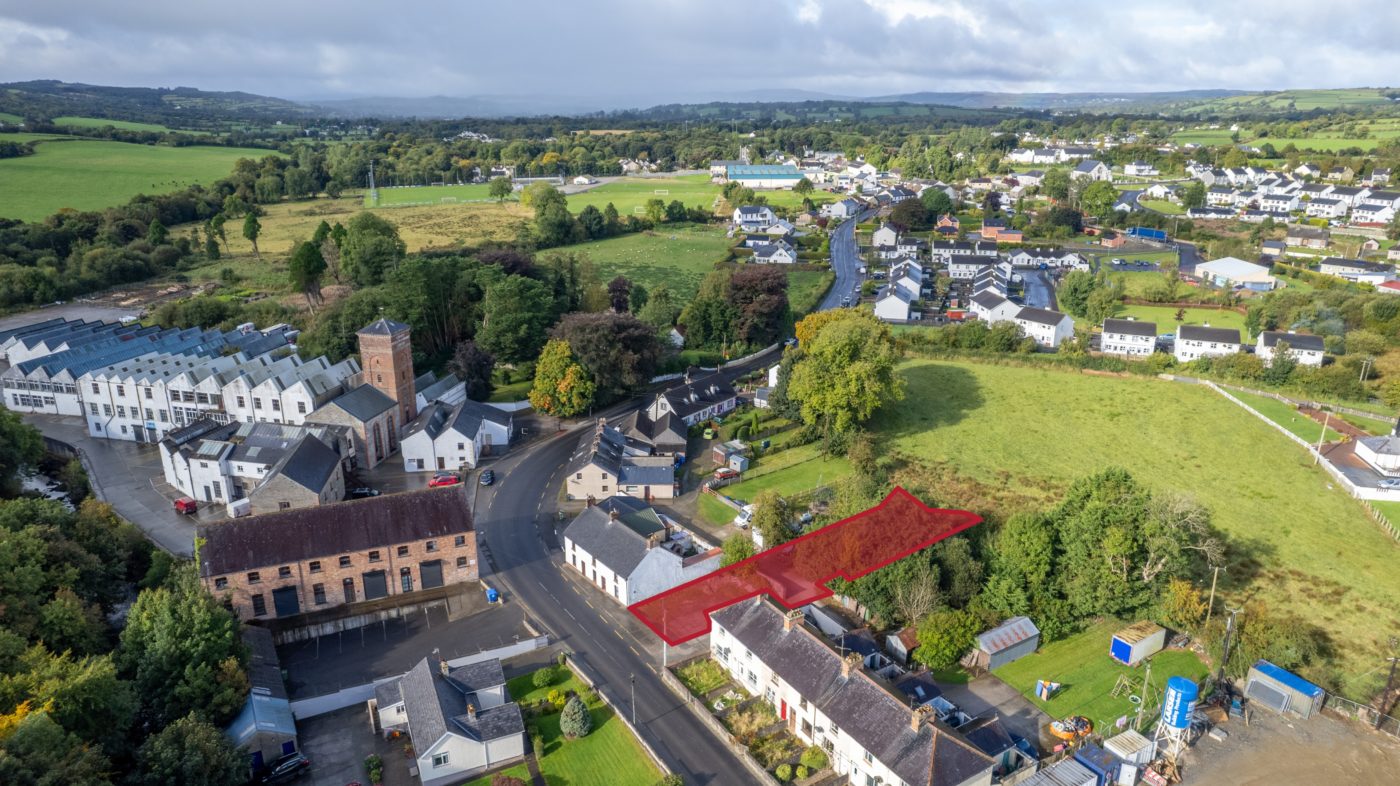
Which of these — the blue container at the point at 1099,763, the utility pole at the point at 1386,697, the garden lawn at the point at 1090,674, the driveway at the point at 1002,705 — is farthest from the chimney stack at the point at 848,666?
the utility pole at the point at 1386,697

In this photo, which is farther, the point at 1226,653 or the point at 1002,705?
the point at 1226,653

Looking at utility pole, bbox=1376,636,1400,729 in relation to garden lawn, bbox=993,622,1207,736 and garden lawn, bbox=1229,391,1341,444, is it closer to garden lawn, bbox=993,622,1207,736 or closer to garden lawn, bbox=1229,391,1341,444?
garden lawn, bbox=993,622,1207,736

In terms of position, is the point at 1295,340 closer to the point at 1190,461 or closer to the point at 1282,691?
the point at 1190,461

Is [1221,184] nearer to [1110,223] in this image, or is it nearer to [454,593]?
[1110,223]

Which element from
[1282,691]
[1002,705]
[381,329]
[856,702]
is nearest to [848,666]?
[856,702]

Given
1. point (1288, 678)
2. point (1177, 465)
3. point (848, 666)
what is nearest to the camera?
point (848, 666)

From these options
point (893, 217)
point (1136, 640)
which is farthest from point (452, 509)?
point (893, 217)

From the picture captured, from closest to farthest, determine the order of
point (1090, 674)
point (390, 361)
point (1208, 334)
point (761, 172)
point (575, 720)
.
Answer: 1. point (575, 720)
2. point (1090, 674)
3. point (390, 361)
4. point (1208, 334)
5. point (761, 172)
